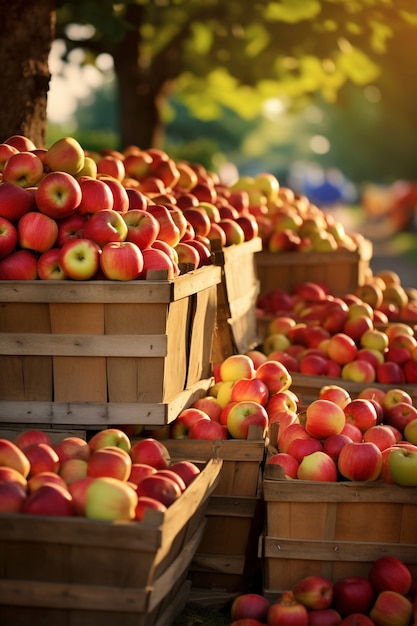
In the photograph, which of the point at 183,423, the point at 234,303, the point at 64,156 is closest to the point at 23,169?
the point at 64,156

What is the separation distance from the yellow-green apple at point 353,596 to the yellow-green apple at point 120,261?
59.4 inches

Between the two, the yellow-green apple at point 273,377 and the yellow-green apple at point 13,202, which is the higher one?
the yellow-green apple at point 13,202

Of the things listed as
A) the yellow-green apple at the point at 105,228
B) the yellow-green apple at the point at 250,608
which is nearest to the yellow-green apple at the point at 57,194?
the yellow-green apple at the point at 105,228

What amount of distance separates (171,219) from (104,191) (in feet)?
1.53

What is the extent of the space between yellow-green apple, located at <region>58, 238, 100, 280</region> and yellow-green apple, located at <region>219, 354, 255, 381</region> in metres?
1.19

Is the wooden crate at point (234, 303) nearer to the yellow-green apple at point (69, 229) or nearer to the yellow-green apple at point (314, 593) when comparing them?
the yellow-green apple at point (69, 229)

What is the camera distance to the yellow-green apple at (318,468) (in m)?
3.99

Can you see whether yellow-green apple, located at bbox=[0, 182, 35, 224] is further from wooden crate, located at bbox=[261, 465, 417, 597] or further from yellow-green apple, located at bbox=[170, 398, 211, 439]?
wooden crate, located at bbox=[261, 465, 417, 597]

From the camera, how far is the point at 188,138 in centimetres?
4225

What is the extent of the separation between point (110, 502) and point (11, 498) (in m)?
0.33

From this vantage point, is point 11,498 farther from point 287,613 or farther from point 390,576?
point 390,576

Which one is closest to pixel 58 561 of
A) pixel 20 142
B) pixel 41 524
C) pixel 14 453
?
pixel 41 524

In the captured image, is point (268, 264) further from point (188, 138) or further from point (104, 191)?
point (188, 138)

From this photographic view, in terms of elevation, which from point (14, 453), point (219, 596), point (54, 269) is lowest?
point (219, 596)
